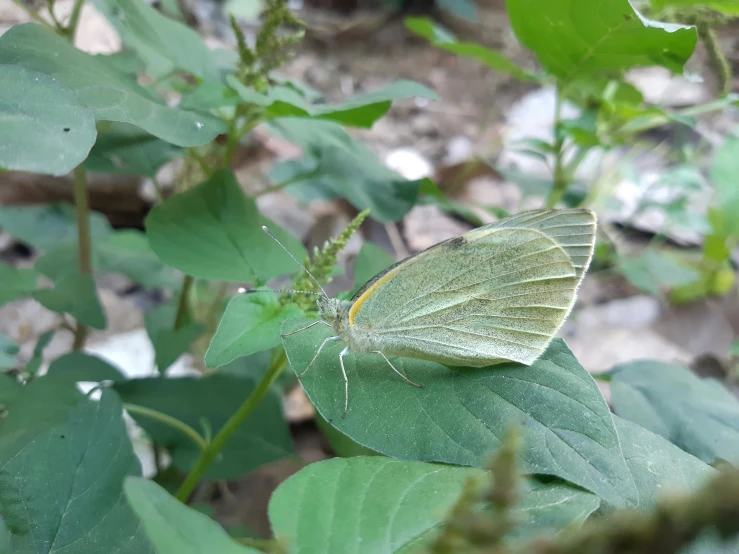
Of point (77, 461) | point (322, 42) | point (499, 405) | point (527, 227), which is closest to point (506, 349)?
point (499, 405)

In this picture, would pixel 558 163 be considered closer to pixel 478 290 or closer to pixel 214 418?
pixel 478 290

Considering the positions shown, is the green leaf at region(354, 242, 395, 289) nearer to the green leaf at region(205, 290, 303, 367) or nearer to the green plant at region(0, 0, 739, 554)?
the green plant at region(0, 0, 739, 554)

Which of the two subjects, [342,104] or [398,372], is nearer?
[398,372]

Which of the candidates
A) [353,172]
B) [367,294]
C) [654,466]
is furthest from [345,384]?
[353,172]

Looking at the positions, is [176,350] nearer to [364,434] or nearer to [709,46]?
[364,434]

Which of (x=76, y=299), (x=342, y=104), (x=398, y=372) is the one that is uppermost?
(x=342, y=104)

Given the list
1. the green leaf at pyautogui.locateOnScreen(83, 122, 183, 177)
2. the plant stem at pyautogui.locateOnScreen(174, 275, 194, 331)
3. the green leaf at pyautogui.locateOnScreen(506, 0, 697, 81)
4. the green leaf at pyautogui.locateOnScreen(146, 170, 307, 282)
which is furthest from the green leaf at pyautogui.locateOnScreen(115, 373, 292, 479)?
the green leaf at pyautogui.locateOnScreen(506, 0, 697, 81)
